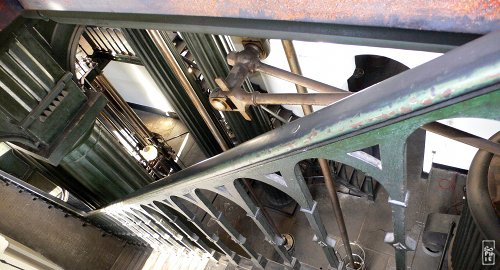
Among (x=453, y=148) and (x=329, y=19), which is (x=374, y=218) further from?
(x=329, y=19)

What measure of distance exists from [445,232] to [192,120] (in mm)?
3741

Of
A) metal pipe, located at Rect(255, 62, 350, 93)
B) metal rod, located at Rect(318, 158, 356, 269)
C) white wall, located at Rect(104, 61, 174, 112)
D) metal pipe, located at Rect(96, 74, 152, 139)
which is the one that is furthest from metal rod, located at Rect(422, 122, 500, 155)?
white wall, located at Rect(104, 61, 174, 112)

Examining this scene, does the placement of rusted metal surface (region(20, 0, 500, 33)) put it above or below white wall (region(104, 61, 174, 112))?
below

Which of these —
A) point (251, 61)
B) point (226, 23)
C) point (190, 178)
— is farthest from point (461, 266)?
point (226, 23)

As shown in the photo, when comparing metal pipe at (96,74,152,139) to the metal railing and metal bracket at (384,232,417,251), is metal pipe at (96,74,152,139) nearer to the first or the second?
the metal railing

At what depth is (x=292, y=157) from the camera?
127cm

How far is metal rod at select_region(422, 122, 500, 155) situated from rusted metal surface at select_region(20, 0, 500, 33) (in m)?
0.50

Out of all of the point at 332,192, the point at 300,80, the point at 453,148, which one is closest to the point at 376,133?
the point at 300,80

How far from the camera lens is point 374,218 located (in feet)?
19.2

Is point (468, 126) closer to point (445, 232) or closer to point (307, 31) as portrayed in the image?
point (445, 232)

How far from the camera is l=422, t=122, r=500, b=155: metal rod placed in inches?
56.2

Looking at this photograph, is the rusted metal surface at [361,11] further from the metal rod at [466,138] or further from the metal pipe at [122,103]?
the metal pipe at [122,103]

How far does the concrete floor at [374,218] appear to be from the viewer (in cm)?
531

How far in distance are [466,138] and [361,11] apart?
653 mm
